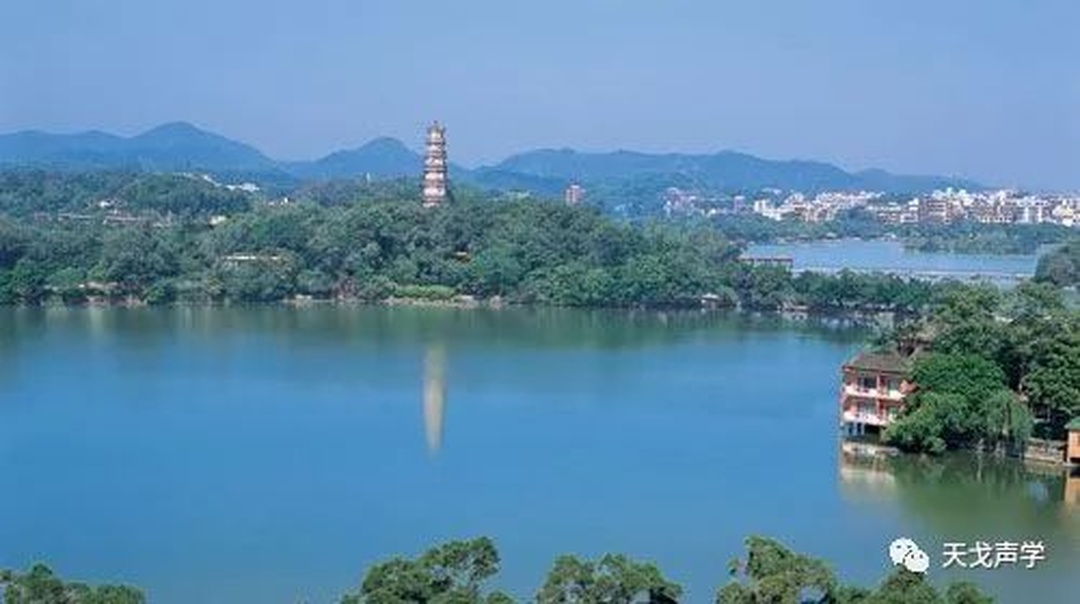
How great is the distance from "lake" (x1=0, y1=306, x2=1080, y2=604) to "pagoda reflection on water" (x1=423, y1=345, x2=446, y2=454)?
0.16 ft

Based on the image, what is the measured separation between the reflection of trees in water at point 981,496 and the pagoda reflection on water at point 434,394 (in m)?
3.83

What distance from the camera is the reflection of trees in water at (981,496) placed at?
10773mm

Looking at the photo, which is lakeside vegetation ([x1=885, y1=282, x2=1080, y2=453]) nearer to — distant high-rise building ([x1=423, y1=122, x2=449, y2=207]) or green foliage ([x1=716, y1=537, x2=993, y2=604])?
green foliage ([x1=716, y1=537, x2=993, y2=604])

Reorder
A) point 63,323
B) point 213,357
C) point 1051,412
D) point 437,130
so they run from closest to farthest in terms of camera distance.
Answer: point 1051,412
point 213,357
point 63,323
point 437,130

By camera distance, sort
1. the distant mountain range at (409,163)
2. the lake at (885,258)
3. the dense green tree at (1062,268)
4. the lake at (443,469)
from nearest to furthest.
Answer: the lake at (443,469)
the dense green tree at (1062,268)
the lake at (885,258)
the distant mountain range at (409,163)

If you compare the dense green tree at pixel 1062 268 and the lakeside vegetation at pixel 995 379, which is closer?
the lakeside vegetation at pixel 995 379

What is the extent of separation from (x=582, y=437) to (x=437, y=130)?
72.4ft

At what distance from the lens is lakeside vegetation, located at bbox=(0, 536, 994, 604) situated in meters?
6.91

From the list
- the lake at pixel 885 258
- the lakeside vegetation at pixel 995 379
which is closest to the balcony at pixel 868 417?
the lakeside vegetation at pixel 995 379

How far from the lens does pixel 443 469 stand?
41.9 feet

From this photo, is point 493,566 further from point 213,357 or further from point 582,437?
point 213,357

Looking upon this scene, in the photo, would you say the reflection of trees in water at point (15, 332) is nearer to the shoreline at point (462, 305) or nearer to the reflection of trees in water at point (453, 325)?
the reflection of trees in water at point (453, 325)

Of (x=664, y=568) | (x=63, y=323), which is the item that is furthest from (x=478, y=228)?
(x=664, y=568)

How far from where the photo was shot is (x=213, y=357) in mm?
19125
